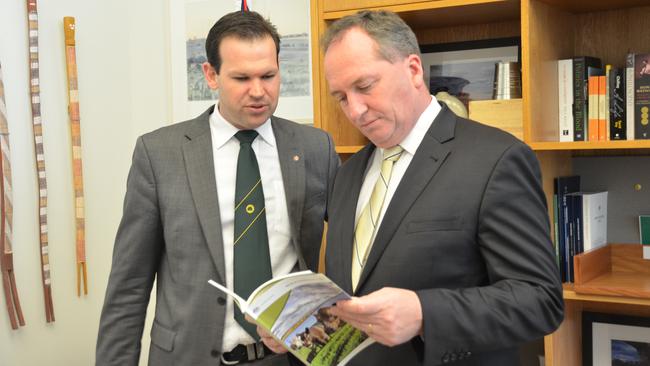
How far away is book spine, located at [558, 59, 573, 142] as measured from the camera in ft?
7.41

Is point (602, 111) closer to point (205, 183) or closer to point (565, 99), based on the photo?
point (565, 99)

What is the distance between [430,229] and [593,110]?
3.70 ft

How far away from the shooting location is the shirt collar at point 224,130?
196cm

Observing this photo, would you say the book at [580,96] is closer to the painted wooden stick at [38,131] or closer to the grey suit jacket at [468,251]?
the grey suit jacket at [468,251]

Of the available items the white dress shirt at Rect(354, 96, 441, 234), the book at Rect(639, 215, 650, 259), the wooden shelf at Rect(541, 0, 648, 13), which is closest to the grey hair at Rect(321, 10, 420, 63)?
the white dress shirt at Rect(354, 96, 441, 234)

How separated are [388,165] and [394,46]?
24cm

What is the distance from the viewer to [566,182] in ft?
7.69

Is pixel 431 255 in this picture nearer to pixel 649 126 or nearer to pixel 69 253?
pixel 649 126

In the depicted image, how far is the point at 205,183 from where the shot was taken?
74.3 inches

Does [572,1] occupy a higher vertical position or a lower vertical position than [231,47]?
higher

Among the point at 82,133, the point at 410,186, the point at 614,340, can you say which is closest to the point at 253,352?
the point at 410,186

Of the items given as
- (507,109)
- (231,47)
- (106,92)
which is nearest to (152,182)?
(231,47)

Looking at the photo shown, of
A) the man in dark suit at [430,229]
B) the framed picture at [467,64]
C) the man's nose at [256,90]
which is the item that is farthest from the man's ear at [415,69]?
the framed picture at [467,64]

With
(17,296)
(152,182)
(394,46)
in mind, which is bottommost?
(17,296)
